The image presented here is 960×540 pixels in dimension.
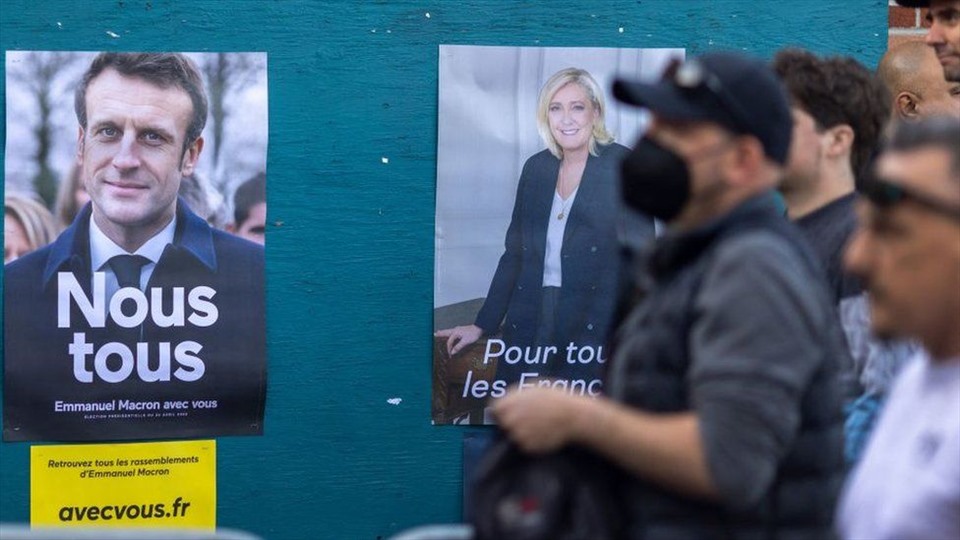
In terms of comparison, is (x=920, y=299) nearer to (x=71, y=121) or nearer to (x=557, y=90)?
(x=557, y=90)

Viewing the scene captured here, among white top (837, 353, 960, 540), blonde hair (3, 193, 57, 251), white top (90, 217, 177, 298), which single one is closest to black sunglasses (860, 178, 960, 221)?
white top (837, 353, 960, 540)

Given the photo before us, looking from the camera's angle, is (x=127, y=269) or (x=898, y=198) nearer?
(x=898, y=198)

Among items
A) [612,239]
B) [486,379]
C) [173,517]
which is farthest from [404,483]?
[612,239]

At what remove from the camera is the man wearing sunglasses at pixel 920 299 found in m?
2.41

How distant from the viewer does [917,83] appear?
5188 millimetres

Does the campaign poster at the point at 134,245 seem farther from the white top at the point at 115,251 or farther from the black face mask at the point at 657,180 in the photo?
the black face mask at the point at 657,180

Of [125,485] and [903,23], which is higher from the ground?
[903,23]

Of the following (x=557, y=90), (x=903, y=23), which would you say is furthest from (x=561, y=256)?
(x=903, y=23)

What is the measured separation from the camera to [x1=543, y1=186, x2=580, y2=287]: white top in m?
5.19

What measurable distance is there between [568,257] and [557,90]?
562mm

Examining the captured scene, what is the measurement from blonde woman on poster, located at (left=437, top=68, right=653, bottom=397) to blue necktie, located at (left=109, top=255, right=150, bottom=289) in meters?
1.11

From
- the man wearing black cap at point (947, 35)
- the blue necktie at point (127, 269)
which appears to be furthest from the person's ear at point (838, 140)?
the blue necktie at point (127, 269)

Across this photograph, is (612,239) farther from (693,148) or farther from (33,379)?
(693,148)

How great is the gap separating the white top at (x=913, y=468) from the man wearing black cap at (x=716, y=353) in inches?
2.6
